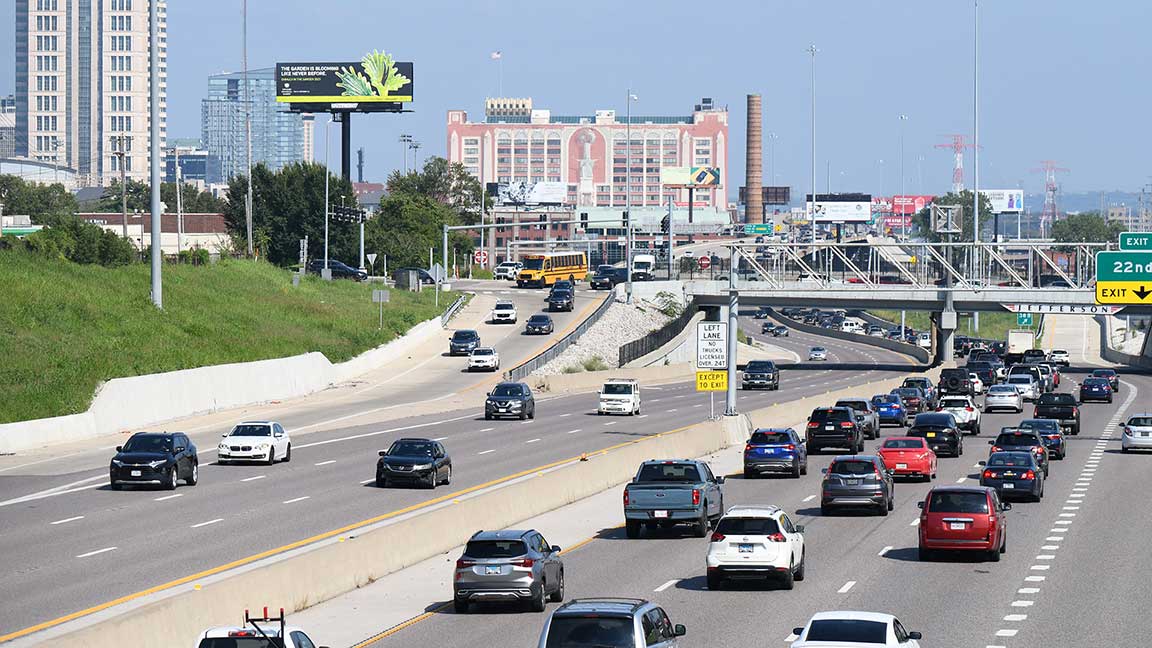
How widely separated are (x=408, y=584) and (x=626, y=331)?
87.1m

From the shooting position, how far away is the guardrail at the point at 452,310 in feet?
357

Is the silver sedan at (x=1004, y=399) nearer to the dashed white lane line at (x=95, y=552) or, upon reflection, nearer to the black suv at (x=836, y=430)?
the black suv at (x=836, y=430)

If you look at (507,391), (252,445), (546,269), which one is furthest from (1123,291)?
(546,269)

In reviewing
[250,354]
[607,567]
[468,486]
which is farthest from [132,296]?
[607,567]

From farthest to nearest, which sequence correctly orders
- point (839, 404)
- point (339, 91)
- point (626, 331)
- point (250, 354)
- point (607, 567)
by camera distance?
point (339, 91), point (626, 331), point (250, 354), point (839, 404), point (607, 567)

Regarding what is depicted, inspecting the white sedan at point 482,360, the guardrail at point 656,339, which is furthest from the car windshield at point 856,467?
the guardrail at point 656,339

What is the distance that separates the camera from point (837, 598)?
86.5 ft

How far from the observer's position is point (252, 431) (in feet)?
162

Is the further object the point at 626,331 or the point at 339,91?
the point at 339,91

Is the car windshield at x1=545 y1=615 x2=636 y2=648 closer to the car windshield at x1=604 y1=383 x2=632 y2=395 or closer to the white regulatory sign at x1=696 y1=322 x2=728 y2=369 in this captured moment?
the white regulatory sign at x1=696 y1=322 x2=728 y2=369

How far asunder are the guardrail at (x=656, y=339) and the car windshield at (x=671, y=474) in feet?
222

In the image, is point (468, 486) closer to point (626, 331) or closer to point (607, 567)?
point (607, 567)

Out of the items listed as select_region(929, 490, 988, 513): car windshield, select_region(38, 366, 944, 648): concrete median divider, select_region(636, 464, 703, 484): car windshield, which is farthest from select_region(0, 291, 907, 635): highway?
select_region(929, 490, 988, 513): car windshield

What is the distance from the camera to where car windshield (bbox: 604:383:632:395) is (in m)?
70.8
